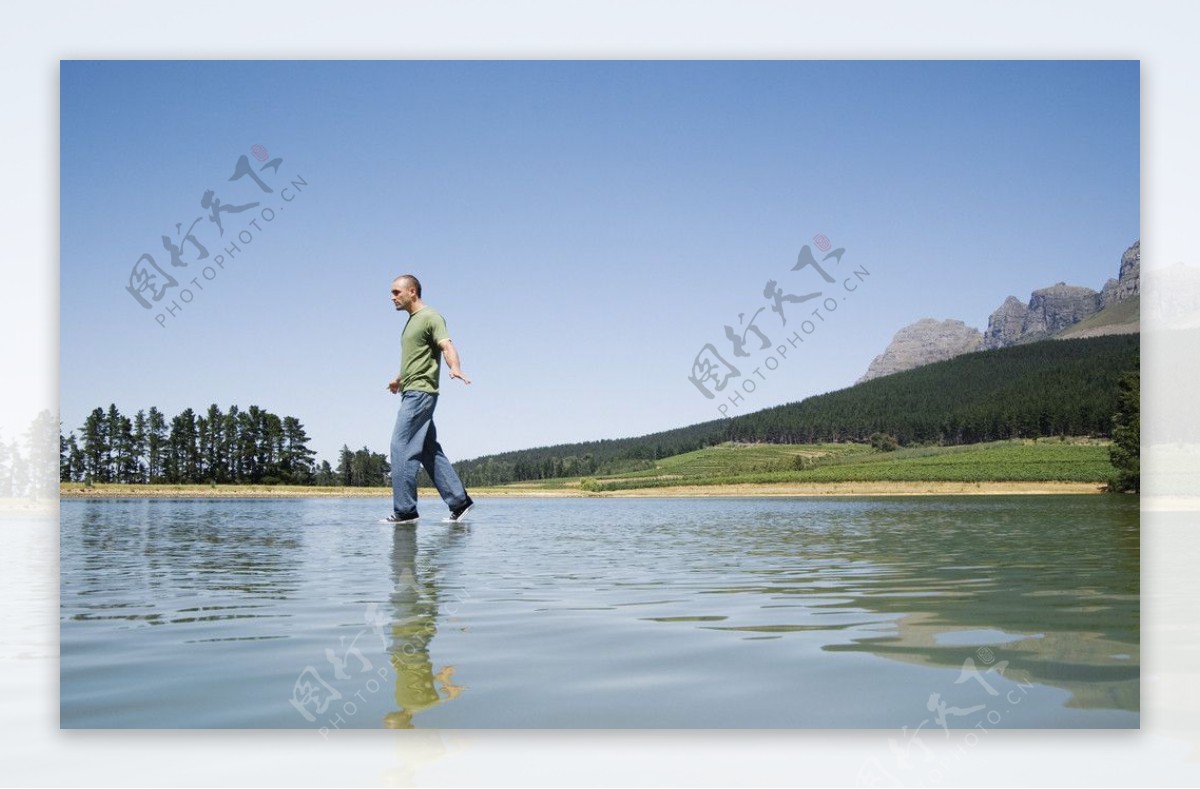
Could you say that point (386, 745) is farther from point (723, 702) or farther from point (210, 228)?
point (210, 228)

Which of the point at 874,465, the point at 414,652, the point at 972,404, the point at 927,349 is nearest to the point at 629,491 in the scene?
the point at 927,349

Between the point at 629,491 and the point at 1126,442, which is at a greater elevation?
the point at 1126,442

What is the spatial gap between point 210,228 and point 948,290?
765 cm

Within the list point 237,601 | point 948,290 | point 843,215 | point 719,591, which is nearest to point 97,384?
point 237,601

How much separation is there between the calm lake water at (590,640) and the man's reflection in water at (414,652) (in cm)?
1

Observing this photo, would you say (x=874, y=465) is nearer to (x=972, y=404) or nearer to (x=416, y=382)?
(x=972, y=404)

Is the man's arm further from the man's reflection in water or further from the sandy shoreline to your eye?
the sandy shoreline

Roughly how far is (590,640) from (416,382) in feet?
16.7

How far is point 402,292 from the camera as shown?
9258 millimetres

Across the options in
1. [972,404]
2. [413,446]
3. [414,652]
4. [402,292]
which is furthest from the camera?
[972,404]

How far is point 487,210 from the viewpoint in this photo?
9.59m

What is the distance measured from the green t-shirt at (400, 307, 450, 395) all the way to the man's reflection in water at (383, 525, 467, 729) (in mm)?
3241

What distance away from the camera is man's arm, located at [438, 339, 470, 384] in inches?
335

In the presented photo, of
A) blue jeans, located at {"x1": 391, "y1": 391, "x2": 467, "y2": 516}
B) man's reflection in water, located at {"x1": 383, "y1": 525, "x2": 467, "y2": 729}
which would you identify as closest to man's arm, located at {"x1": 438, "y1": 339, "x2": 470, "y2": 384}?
blue jeans, located at {"x1": 391, "y1": 391, "x2": 467, "y2": 516}
